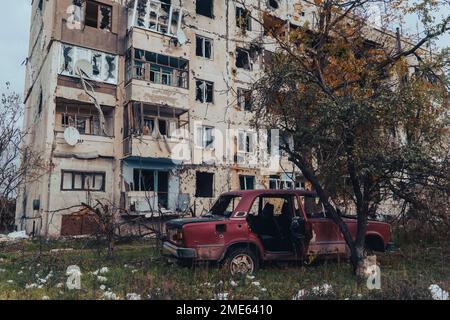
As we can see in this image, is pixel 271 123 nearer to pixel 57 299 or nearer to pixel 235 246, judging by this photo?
pixel 235 246

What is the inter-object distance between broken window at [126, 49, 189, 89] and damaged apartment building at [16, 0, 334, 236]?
6 centimetres

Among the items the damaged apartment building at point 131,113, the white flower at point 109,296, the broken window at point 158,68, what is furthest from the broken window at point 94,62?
the white flower at point 109,296

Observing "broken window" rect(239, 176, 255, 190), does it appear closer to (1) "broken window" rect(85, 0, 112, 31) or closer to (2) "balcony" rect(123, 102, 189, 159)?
(2) "balcony" rect(123, 102, 189, 159)

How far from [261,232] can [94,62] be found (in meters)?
14.6

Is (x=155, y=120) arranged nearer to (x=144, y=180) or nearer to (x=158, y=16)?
(x=144, y=180)

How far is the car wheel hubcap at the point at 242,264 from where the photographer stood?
740 cm

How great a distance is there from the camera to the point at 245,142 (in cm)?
2328

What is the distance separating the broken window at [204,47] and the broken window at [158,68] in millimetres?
2215

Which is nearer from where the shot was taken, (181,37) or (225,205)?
(225,205)

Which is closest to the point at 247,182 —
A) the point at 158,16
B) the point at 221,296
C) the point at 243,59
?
the point at 243,59

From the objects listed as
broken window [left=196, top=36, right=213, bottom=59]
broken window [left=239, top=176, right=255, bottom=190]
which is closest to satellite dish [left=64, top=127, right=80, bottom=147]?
broken window [left=196, top=36, right=213, bottom=59]

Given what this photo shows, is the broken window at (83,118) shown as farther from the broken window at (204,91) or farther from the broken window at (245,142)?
the broken window at (245,142)

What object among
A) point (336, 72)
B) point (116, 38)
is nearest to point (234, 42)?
point (116, 38)

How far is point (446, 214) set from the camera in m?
8.91
